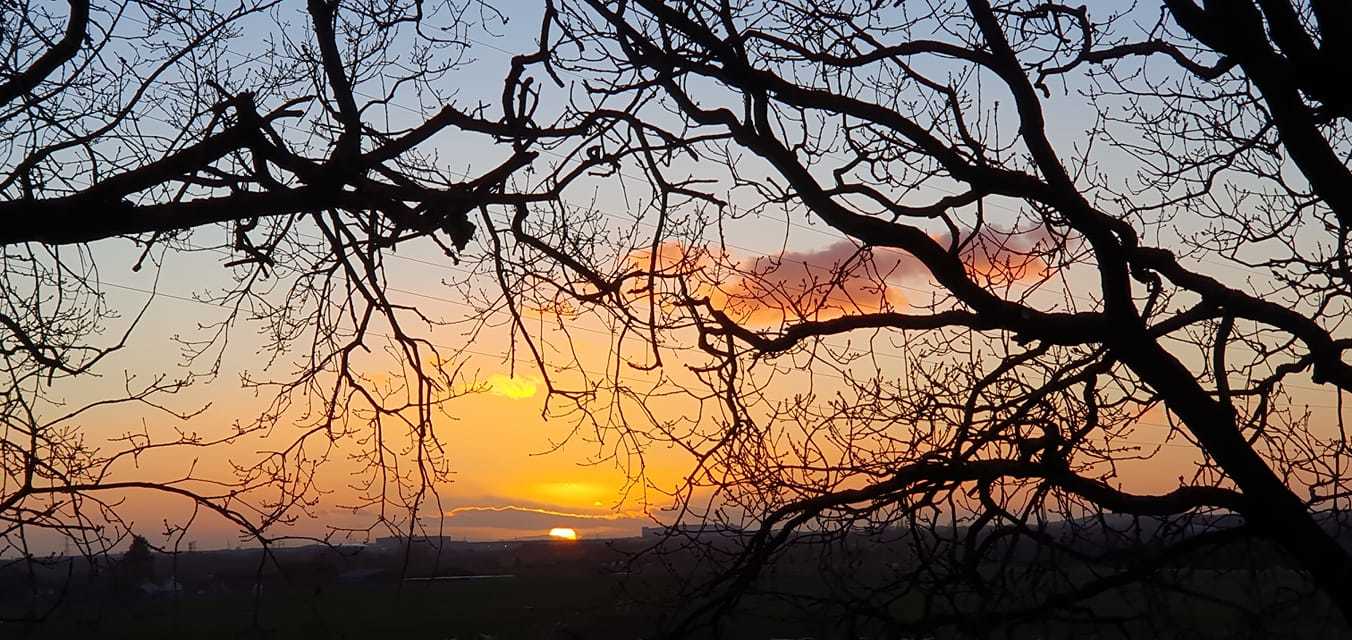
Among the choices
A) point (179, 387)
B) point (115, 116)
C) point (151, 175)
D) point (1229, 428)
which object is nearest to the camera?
point (151, 175)

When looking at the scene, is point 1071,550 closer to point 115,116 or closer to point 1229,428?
point 1229,428

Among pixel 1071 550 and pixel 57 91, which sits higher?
pixel 57 91

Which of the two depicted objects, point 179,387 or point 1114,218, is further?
point 1114,218

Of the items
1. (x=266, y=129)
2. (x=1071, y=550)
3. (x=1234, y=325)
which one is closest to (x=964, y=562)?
(x=1071, y=550)

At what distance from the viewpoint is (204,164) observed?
5.35 metres

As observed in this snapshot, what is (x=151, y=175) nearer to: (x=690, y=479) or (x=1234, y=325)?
(x=690, y=479)

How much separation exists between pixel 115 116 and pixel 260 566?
8.84 feet

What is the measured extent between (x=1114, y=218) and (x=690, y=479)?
3.00 m

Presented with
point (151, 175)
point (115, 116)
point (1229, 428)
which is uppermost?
point (115, 116)

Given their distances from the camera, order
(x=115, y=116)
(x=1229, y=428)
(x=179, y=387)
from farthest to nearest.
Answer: (x=1229, y=428) → (x=115, y=116) → (x=179, y=387)

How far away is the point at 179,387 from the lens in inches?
238

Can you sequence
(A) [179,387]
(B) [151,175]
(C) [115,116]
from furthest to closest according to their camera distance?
(C) [115,116], (A) [179,387], (B) [151,175]

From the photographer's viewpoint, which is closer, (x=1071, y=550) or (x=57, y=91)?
(x=57, y=91)

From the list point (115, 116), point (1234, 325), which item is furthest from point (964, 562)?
point (115, 116)
